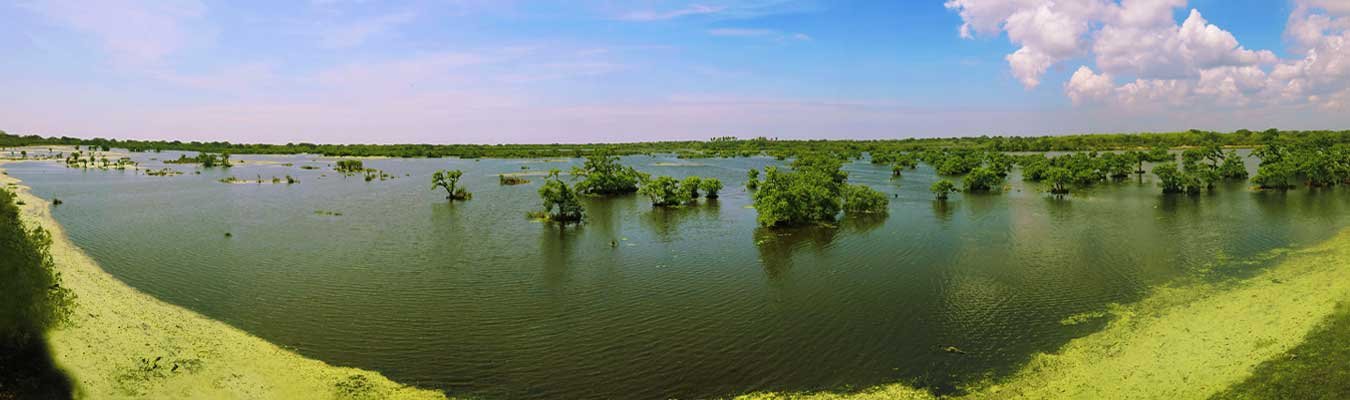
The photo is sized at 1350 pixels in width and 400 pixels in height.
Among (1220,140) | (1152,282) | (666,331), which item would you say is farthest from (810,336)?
(1220,140)

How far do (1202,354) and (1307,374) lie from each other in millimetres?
2378

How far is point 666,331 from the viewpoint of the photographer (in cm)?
1947

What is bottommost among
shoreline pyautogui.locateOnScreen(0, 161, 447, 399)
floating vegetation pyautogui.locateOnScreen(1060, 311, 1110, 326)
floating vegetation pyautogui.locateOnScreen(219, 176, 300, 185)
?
floating vegetation pyautogui.locateOnScreen(1060, 311, 1110, 326)

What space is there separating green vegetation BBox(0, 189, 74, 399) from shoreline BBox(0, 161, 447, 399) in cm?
37

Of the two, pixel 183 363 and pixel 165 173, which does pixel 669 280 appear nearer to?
→ pixel 183 363

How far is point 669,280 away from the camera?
2597cm

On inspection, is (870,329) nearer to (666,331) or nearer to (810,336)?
(810,336)

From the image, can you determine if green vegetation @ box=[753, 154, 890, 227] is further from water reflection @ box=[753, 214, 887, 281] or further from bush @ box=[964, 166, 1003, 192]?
bush @ box=[964, 166, 1003, 192]

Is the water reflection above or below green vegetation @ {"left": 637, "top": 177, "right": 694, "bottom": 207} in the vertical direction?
below

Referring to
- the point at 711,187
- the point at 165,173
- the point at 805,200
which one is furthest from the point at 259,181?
the point at 805,200

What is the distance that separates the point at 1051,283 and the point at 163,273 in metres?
37.7

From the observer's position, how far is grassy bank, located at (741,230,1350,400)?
14297mm

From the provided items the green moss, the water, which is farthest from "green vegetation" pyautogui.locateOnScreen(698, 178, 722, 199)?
the green moss

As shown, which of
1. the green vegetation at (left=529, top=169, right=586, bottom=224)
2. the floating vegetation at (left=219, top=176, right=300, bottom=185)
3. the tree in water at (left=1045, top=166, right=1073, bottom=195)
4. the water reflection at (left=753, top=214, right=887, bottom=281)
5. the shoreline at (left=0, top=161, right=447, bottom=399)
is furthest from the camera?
the floating vegetation at (left=219, top=176, right=300, bottom=185)
